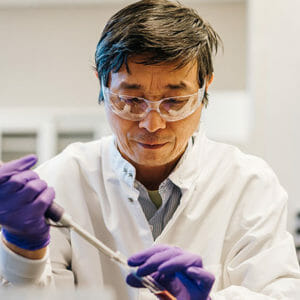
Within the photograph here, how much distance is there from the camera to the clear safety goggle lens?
1537mm

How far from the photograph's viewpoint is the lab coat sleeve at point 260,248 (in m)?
1.52

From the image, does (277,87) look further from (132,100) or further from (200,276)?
(200,276)

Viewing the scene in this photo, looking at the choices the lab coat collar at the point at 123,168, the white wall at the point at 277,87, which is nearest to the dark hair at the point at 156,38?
the lab coat collar at the point at 123,168

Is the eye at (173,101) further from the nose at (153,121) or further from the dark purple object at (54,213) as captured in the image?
the dark purple object at (54,213)

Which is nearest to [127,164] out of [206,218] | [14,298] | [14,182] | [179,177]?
[179,177]

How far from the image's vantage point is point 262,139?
3588 mm

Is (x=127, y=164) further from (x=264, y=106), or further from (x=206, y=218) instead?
(x=264, y=106)

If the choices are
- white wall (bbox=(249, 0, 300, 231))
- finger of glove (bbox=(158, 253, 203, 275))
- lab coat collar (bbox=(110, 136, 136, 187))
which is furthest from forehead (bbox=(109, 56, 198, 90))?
white wall (bbox=(249, 0, 300, 231))

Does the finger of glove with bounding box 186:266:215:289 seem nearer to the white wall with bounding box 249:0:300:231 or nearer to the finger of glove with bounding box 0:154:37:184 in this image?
the finger of glove with bounding box 0:154:37:184

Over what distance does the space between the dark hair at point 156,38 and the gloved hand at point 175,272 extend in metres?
0.54

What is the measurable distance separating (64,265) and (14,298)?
0.93m

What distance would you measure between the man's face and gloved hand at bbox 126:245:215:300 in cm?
36

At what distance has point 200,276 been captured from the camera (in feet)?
4.08

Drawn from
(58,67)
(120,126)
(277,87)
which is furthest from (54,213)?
(58,67)
